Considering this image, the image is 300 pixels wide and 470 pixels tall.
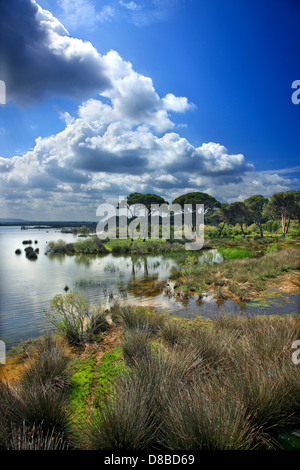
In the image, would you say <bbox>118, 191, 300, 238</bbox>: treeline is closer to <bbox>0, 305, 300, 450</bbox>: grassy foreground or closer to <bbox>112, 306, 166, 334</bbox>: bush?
<bbox>112, 306, 166, 334</bbox>: bush

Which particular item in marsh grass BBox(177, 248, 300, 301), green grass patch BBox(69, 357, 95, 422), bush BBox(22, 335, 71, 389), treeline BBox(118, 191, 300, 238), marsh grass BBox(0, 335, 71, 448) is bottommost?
marsh grass BBox(177, 248, 300, 301)

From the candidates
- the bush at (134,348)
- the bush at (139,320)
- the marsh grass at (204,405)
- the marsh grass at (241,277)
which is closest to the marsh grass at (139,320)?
the bush at (139,320)

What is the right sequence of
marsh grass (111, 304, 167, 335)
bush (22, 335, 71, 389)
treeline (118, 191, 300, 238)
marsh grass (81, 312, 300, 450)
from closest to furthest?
marsh grass (81, 312, 300, 450) < bush (22, 335, 71, 389) < marsh grass (111, 304, 167, 335) < treeline (118, 191, 300, 238)

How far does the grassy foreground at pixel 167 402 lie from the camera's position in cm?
208

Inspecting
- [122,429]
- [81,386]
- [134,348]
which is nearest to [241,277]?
[134,348]

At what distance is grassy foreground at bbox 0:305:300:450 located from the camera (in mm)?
2082

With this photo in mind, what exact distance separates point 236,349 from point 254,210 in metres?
43.8

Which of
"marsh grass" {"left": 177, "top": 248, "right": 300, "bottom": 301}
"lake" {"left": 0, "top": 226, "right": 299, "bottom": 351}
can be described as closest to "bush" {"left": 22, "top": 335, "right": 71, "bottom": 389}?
"lake" {"left": 0, "top": 226, "right": 299, "bottom": 351}

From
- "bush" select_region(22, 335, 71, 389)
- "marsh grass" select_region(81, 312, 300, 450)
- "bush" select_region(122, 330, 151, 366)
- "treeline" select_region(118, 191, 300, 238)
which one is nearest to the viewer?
"marsh grass" select_region(81, 312, 300, 450)

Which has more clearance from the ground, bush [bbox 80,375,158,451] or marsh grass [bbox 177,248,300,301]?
bush [bbox 80,375,158,451]

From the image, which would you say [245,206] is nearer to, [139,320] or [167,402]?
[139,320]

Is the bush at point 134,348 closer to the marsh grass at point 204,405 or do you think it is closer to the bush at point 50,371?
the marsh grass at point 204,405

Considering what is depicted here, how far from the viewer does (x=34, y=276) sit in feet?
44.9
